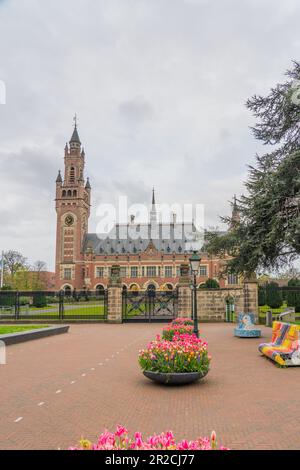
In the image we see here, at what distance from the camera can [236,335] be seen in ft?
59.5

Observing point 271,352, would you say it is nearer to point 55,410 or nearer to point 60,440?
point 55,410

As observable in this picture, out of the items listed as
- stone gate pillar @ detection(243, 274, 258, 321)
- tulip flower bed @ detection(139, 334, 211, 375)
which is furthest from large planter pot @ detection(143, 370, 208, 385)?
stone gate pillar @ detection(243, 274, 258, 321)

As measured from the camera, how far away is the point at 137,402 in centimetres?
724

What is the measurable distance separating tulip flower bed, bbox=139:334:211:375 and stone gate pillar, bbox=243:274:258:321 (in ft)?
55.0

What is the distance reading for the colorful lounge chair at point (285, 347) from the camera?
A: 10.7 metres

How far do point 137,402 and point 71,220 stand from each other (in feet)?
249

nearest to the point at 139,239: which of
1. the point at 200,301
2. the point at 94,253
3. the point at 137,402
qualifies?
the point at 94,253

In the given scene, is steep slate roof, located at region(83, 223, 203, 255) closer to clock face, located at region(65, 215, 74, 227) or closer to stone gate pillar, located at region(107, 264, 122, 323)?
clock face, located at region(65, 215, 74, 227)

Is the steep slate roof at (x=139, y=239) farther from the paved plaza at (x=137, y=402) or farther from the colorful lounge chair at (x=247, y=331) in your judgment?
the paved plaza at (x=137, y=402)

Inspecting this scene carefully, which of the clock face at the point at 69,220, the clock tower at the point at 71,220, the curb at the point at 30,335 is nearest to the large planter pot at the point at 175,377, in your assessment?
the curb at the point at 30,335

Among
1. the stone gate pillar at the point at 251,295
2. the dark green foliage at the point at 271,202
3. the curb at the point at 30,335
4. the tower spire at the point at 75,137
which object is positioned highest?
the tower spire at the point at 75,137

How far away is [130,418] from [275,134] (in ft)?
62.1

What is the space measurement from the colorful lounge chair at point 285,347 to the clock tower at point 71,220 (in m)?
69.6

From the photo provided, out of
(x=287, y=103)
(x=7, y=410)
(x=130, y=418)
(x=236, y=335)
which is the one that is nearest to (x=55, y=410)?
(x=7, y=410)
